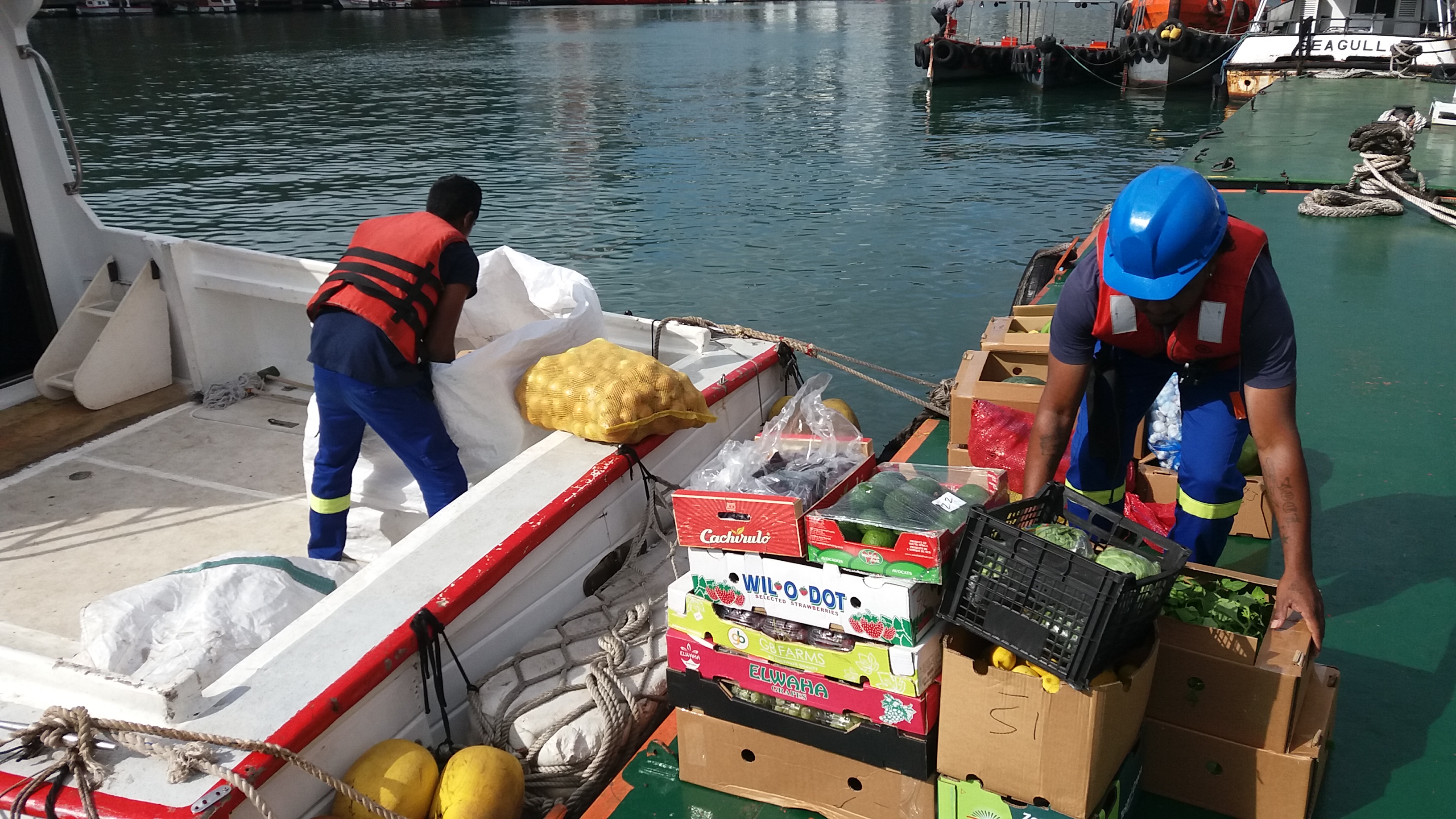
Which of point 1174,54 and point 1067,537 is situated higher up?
point 1174,54

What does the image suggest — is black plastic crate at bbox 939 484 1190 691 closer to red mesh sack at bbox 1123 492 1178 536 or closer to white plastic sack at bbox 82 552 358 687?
red mesh sack at bbox 1123 492 1178 536

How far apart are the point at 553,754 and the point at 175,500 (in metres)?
2.73

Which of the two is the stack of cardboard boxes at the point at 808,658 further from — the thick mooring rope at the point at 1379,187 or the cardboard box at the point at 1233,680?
the thick mooring rope at the point at 1379,187

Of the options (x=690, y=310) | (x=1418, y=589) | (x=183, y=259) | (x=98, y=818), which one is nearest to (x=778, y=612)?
(x=98, y=818)

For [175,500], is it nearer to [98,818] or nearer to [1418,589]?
[98,818]

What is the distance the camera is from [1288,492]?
2615 mm

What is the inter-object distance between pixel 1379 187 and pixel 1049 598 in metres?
8.36

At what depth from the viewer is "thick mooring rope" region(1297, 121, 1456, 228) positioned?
330 inches

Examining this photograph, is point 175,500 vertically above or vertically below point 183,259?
below

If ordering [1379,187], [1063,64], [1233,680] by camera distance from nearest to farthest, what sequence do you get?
[1233,680] < [1379,187] < [1063,64]

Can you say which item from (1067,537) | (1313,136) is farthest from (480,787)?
(1313,136)

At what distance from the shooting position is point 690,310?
11.0 metres

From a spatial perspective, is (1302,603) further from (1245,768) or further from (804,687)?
(804,687)

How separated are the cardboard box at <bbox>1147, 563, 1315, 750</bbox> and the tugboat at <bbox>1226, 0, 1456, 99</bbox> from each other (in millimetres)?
18339
